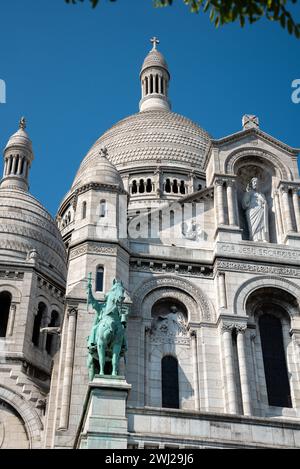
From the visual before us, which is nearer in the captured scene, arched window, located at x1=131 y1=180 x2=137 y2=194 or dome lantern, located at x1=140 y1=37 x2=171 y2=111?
arched window, located at x1=131 y1=180 x2=137 y2=194

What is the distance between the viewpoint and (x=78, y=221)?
90.4 ft

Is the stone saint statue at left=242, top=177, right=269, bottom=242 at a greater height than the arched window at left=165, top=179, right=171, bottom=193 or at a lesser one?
lesser

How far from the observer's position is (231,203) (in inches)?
1141

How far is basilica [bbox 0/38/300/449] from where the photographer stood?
19.3 m

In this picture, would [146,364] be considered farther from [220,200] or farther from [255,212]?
[255,212]

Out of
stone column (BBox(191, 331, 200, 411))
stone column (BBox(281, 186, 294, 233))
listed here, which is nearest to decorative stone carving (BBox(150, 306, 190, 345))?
stone column (BBox(191, 331, 200, 411))

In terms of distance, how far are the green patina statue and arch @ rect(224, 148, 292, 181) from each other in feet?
36.2

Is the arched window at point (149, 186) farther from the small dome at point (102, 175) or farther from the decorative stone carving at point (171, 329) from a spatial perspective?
the decorative stone carving at point (171, 329)

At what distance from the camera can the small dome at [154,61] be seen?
207 ft

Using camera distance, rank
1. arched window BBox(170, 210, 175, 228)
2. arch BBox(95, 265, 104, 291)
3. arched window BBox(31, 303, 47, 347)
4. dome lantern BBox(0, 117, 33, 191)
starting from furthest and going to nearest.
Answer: dome lantern BBox(0, 117, 33, 191)
arched window BBox(31, 303, 47, 347)
arched window BBox(170, 210, 175, 228)
arch BBox(95, 265, 104, 291)

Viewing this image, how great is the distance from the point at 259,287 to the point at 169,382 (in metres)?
4.80

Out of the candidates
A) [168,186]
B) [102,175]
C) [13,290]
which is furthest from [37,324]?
[168,186]

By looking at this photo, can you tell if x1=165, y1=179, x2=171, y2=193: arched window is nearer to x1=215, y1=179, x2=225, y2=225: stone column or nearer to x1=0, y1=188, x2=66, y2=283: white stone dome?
x1=0, y1=188, x2=66, y2=283: white stone dome

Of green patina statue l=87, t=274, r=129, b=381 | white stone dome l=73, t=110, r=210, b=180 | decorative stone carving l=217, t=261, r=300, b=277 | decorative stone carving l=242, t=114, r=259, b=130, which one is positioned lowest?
green patina statue l=87, t=274, r=129, b=381
